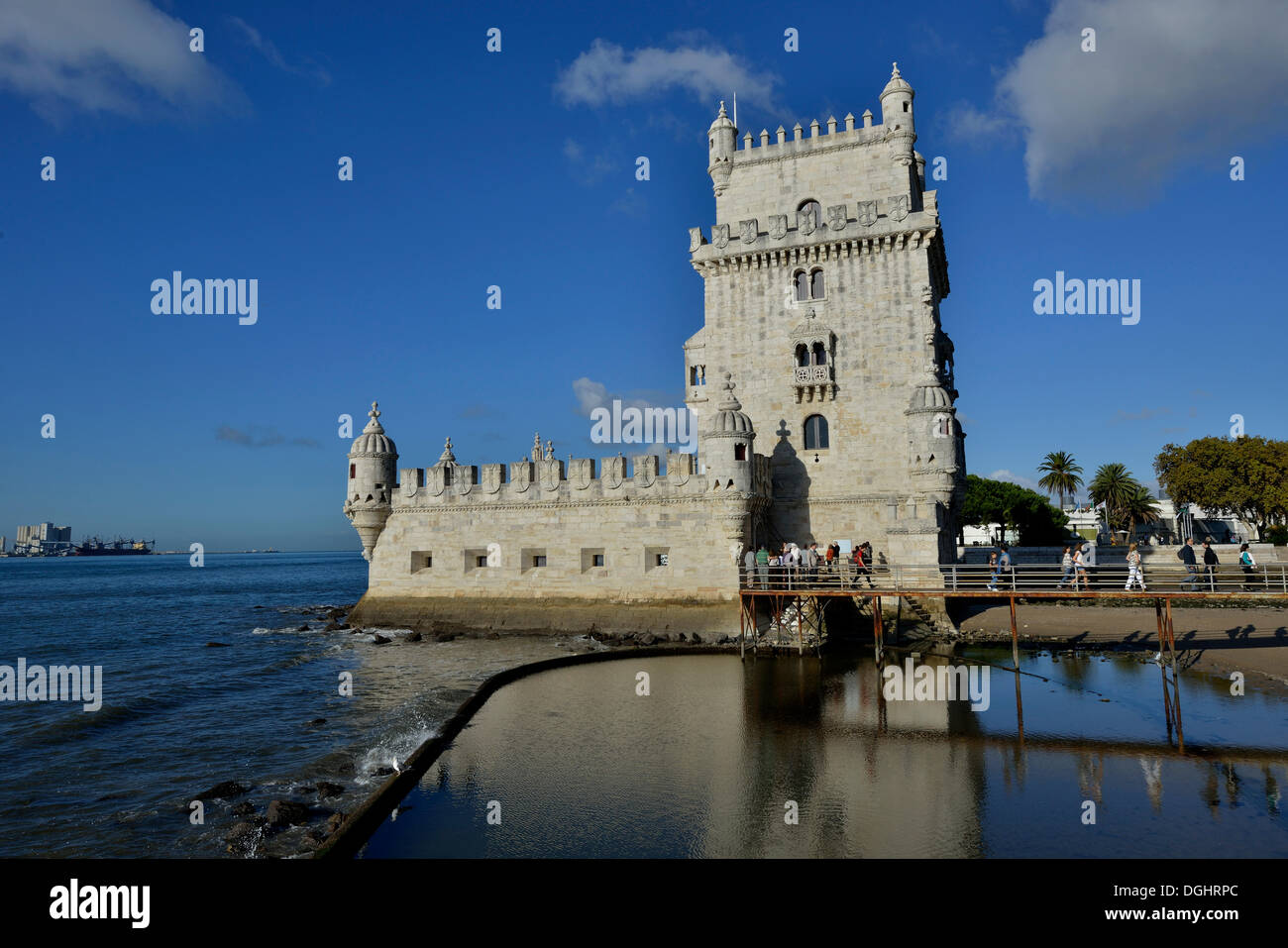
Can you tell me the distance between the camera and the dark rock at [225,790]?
12.6 metres

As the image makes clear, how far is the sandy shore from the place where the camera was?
21328mm

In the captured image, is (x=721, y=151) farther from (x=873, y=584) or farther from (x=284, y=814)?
(x=284, y=814)

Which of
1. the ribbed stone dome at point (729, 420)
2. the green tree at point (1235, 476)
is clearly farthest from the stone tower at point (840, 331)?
the green tree at point (1235, 476)

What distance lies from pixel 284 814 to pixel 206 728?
8.44 m

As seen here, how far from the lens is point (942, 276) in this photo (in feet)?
106

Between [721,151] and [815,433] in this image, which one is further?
[721,151]

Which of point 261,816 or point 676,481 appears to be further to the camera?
point 676,481

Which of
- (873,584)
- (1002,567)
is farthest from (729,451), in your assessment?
(1002,567)

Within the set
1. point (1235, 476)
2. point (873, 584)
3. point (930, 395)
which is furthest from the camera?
point (1235, 476)

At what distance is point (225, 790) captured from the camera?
12.8m

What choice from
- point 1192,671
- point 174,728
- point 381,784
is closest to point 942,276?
point 1192,671
